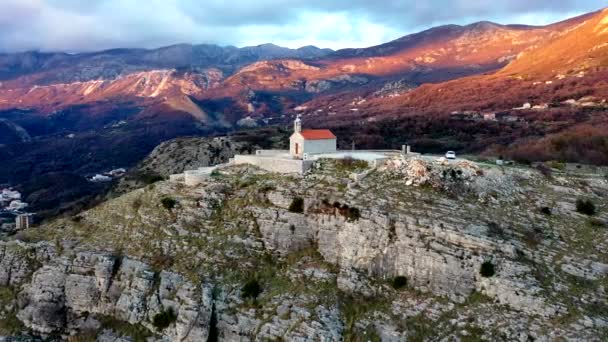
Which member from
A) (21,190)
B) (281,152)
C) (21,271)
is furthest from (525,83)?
(21,190)

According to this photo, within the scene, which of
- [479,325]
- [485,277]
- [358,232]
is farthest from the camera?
[358,232]

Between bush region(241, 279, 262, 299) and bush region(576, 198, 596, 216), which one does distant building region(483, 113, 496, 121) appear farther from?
bush region(241, 279, 262, 299)

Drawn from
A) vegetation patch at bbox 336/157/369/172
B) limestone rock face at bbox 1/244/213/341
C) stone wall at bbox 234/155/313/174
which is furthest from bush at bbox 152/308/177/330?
vegetation patch at bbox 336/157/369/172

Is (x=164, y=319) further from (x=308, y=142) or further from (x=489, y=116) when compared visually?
A: (x=489, y=116)

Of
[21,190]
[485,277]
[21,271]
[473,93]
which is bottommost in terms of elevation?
[21,190]

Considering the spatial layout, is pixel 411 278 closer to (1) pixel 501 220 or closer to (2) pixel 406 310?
(2) pixel 406 310

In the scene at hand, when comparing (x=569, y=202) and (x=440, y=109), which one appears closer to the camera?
(x=569, y=202)

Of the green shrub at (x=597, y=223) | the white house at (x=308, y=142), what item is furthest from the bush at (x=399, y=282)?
the white house at (x=308, y=142)
